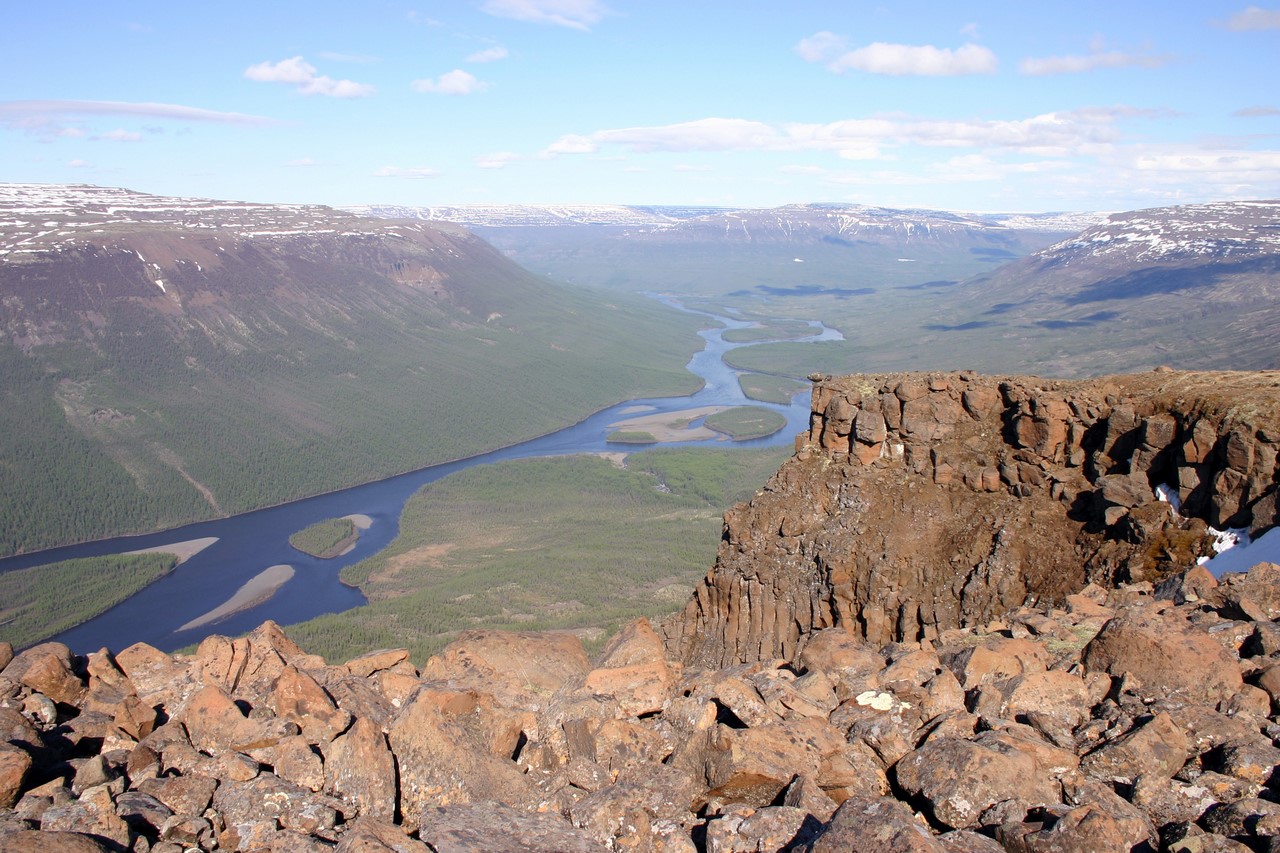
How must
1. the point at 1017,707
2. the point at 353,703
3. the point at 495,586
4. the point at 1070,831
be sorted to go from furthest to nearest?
1. the point at 495,586
2. the point at 353,703
3. the point at 1017,707
4. the point at 1070,831

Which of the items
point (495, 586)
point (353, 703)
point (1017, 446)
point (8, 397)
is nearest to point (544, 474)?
point (495, 586)

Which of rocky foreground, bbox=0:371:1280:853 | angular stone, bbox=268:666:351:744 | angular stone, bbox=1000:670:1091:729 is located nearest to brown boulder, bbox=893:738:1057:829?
rocky foreground, bbox=0:371:1280:853

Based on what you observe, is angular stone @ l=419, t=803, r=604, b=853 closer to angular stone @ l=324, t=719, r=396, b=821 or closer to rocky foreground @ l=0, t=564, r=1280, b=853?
rocky foreground @ l=0, t=564, r=1280, b=853

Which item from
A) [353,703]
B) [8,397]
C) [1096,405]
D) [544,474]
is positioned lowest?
[544,474]

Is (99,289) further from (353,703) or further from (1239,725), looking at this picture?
(1239,725)

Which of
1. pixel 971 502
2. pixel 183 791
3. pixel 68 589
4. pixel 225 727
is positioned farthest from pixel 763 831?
pixel 68 589

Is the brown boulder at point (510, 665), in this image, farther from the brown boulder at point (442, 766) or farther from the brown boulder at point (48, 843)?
the brown boulder at point (48, 843)

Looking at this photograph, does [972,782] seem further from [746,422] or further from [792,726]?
[746,422]
